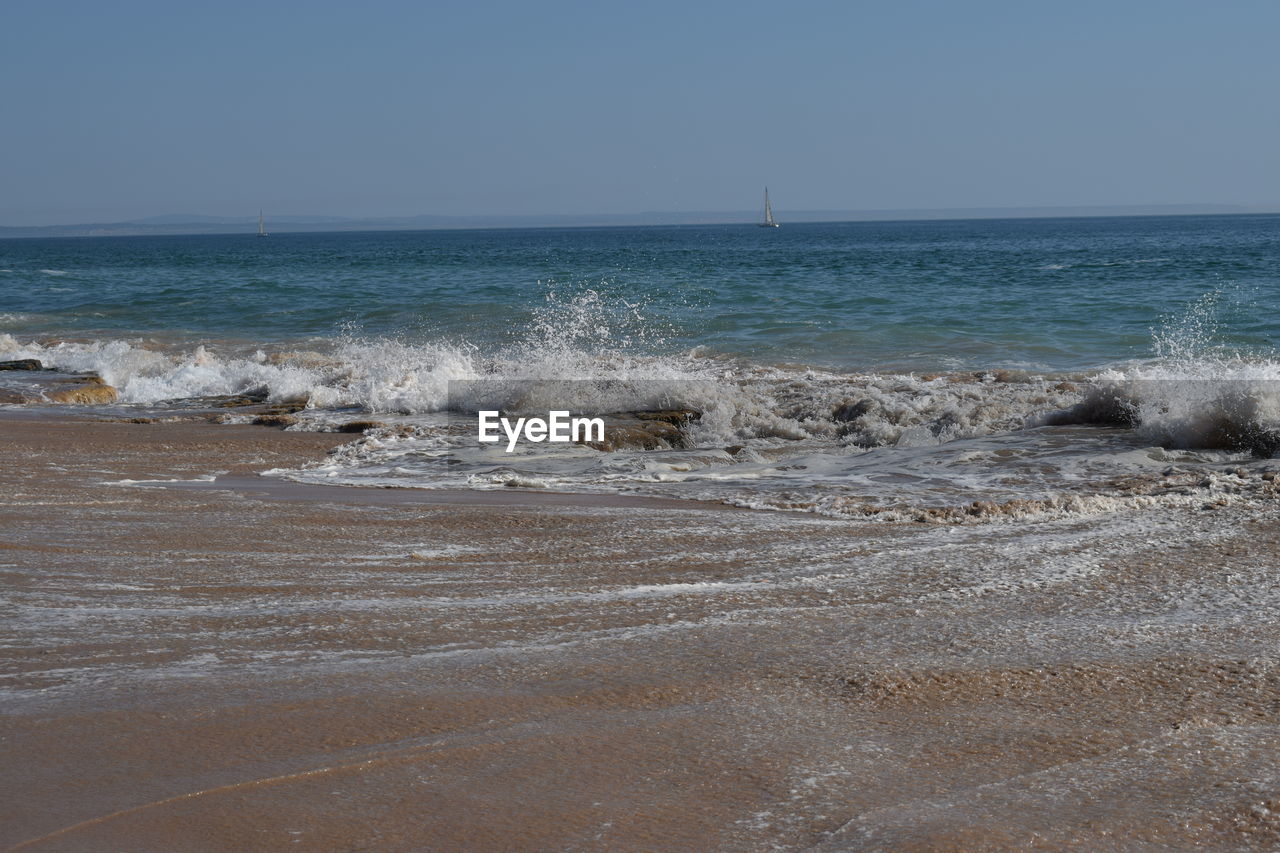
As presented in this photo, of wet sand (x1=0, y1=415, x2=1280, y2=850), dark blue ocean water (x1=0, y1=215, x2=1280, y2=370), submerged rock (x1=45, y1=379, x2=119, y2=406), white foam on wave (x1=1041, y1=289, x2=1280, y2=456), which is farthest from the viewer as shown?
dark blue ocean water (x1=0, y1=215, x2=1280, y2=370)

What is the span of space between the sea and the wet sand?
146 centimetres

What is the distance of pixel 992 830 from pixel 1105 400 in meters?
7.58

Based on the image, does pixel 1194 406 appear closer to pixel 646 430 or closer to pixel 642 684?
pixel 646 430

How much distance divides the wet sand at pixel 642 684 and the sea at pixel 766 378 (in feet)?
4.78

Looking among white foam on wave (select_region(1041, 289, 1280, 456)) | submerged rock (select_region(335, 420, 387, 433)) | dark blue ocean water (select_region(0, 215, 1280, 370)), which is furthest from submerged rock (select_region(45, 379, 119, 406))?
white foam on wave (select_region(1041, 289, 1280, 456))

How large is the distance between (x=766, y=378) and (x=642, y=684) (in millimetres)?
10731

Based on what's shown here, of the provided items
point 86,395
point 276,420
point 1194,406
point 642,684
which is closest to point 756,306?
point 86,395

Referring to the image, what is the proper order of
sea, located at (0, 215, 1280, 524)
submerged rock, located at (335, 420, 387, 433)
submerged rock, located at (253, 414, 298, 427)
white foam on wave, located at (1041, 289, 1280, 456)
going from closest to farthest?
sea, located at (0, 215, 1280, 524), white foam on wave, located at (1041, 289, 1280, 456), submerged rock, located at (335, 420, 387, 433), submerged rock, located at (253, 414, 298, 427)

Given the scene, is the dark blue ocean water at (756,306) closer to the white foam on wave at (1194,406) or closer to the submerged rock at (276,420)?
the submerged rock at (276,420)

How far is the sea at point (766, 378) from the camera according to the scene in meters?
7.30

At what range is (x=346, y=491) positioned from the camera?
7.12 metres

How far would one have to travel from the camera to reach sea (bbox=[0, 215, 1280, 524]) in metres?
7.30

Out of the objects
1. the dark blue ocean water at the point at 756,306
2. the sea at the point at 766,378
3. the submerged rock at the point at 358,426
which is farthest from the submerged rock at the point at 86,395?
the dark blue ocean water at the point at 756,306

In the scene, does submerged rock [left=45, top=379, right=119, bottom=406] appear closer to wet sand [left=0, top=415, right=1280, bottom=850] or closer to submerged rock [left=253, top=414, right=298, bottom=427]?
submerged rock [left=253, top=414, right=298, bottom=427]
